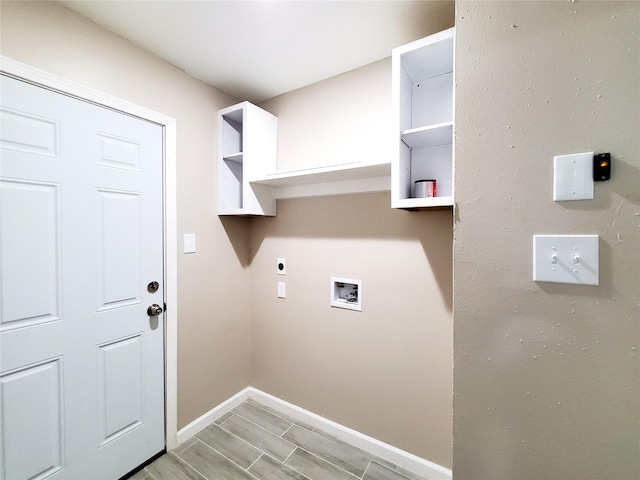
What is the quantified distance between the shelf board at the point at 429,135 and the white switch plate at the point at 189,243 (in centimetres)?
146

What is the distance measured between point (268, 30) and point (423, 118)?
96 centimetres

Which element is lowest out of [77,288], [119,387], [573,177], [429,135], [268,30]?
[119,387]

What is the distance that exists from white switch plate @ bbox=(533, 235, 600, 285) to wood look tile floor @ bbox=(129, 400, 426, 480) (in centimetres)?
150

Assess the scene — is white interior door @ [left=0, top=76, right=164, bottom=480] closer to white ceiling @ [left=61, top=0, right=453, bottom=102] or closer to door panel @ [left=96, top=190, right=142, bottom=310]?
door panel @ [left=96, top=190, right=142, bottom=310]

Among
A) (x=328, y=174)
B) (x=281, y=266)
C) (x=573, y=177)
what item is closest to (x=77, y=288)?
(x=281, y=266)

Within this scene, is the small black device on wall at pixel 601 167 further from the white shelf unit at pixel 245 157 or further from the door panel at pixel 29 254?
the door panel at pixel 29 254

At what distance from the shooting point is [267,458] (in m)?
1.64

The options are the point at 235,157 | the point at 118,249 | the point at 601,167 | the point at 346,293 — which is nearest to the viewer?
the point at 601,167

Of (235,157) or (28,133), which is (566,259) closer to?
(235,157)

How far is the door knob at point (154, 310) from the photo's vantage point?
1.61 m

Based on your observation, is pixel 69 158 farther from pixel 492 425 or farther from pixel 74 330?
pixel 492 425

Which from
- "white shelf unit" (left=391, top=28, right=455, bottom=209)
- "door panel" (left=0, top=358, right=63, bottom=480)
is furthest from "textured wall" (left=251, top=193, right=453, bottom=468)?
"door panel" (left=0, top=358, right=63, bottom=480)

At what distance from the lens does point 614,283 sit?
0.68m

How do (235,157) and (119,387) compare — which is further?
(235,157)
